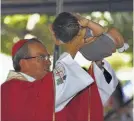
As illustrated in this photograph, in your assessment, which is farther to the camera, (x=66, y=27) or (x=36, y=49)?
(x=36, y=49)

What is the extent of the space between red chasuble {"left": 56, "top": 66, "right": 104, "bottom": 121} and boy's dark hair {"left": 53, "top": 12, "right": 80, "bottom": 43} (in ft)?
1.26

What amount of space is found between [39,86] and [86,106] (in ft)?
1.08

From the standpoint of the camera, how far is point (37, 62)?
105 inches

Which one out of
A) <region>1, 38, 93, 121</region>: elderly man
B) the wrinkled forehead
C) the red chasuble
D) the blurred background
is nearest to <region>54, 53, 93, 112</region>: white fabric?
<region>1, 38, 93, 121</region>: elderly man

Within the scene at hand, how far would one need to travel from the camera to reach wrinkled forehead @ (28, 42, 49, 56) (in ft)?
8.92

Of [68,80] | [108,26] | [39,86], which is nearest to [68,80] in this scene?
[68,80]

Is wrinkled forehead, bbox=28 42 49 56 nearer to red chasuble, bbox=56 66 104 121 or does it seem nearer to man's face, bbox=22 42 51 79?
man's face, bbox=22 42 51 79

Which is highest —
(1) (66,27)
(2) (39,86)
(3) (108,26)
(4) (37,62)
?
(3) (108,26)

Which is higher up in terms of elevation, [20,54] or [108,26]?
[108,26]

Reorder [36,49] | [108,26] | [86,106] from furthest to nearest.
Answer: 1. [108,26]
2. [36,49]
3. [86,106]

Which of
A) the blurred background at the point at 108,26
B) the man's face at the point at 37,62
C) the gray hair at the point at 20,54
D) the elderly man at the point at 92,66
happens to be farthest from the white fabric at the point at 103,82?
the blurred background at the point at 108,26

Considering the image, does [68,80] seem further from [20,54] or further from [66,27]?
[20,54]

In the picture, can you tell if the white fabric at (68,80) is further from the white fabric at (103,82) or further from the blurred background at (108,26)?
the blurred background at (108,26)

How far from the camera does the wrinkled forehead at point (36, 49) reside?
2719 millimetres
